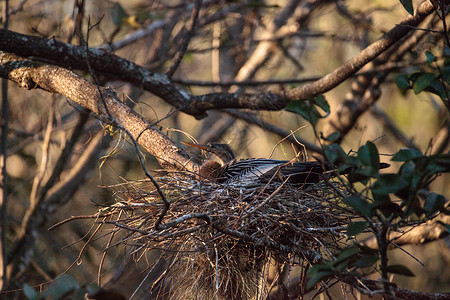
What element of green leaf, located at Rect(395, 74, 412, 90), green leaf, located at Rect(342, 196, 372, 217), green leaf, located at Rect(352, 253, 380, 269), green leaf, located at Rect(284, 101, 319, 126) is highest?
green leaf, located at Rect(395, 74, 412, 90)

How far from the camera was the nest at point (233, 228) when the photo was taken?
2797 mm

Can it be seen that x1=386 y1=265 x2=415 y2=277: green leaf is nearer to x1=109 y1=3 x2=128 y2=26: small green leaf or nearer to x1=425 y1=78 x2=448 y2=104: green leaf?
x1=425 y1=78 x2=448 y2=104: green leaf

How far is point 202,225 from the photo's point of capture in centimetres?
262

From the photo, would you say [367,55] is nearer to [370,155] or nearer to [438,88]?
[438,88]

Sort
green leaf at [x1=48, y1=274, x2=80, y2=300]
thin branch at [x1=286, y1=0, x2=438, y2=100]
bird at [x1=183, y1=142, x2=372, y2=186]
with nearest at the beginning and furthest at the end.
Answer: green leaf at [x1=48, y1=274, x2=80, y2=300] → thin branch at [x1=286, y1=0, x2=438, y2=100] → bird at [x1=183, y1=142, x2=372, y2=186]

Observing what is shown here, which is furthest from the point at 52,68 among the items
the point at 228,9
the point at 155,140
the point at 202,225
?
the point at 228,9

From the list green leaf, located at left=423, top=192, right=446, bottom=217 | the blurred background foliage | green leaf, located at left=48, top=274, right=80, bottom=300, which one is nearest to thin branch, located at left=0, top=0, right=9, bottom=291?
the blurred background foliage

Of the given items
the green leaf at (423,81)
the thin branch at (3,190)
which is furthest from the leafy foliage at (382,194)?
the thin branch at (3,190)

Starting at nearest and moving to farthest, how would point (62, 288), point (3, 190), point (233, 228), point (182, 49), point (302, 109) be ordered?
1. point (62, 288)
2. point (302, 109)
3. point (233, 228)
4. point (182, 49)
5. point (3, 190)

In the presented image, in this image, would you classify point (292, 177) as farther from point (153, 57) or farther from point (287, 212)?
point (153, 57)

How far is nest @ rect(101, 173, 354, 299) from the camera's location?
2.80 meters

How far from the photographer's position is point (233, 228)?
2766 millimetres

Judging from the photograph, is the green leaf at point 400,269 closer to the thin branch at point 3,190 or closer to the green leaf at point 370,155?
the green leaf at point 370,155

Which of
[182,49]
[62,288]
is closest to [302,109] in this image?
[62,288]
